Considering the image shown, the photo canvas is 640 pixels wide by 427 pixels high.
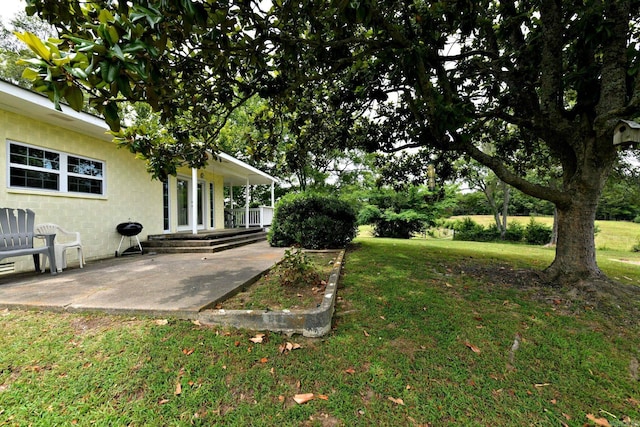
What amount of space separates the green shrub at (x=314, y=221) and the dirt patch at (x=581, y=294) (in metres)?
3.74

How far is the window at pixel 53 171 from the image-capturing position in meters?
5.27

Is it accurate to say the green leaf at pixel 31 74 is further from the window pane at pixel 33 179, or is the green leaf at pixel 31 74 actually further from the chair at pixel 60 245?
the window pane at pixel 33 179

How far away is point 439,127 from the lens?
3.47m

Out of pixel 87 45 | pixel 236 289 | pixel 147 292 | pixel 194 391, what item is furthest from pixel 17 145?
pixel 194 391

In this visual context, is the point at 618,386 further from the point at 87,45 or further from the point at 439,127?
the point at 87,45

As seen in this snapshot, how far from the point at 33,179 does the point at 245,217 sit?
892cm

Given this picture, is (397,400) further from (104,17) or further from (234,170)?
(234,170)

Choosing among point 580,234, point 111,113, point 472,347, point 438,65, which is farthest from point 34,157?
point 580,234

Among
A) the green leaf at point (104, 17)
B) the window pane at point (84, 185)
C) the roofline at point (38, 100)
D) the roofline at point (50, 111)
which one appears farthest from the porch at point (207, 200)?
the green leaf at point (104, 17)

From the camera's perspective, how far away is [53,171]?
19.4 feet

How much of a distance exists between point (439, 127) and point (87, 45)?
3.52 metres

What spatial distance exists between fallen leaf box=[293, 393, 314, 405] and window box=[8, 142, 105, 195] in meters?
7.01

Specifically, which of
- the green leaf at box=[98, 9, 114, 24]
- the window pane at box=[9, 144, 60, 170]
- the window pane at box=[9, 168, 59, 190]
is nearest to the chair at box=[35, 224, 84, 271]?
the window pane at box=[9, 168, 59, 190]

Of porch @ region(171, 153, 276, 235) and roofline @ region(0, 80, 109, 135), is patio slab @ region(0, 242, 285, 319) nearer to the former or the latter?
roofline @ region(0, 80, 109, 135)
